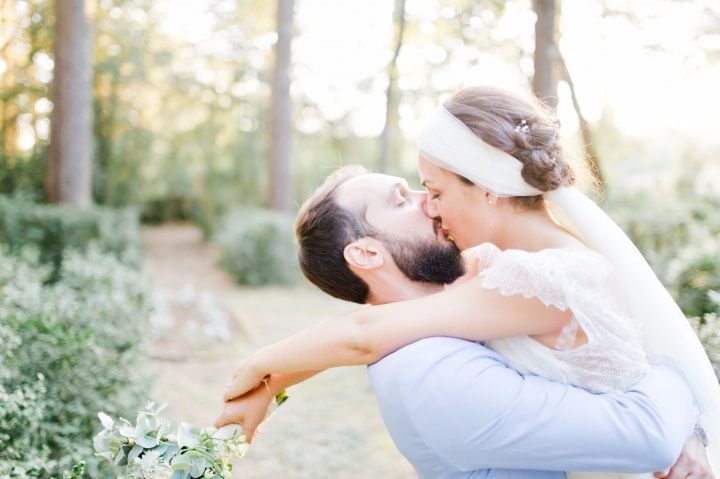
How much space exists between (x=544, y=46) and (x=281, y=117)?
859 cm

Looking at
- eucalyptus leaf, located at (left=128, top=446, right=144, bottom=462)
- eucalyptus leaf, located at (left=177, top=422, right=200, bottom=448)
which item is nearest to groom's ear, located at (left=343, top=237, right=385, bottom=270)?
eucalyptus leaf, located at (left=177, top=422, right=200, bottom=448)

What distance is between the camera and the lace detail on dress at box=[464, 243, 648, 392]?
194 cm

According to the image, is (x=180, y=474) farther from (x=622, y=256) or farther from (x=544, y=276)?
(x=622, y=256)

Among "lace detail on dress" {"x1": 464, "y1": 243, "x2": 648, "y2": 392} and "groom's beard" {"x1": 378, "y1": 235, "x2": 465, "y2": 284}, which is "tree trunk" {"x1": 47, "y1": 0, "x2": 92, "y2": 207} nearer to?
"groom's beard" {"x1": 378, "y1": 235, "x2": 465, "y2": 284}

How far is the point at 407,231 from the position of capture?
2.48m

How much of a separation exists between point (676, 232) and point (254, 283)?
8.88m

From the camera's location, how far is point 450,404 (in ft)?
6.23

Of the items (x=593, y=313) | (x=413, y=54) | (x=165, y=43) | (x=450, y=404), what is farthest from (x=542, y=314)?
(x=165, y=43)

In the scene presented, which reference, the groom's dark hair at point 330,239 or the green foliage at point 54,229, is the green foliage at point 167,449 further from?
the green foliage at point 54,229

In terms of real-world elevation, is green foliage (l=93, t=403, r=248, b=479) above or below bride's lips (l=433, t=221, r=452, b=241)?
below

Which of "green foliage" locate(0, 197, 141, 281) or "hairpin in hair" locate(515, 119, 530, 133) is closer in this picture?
"hairpin in hair" locate(515, 119, 530, 133)

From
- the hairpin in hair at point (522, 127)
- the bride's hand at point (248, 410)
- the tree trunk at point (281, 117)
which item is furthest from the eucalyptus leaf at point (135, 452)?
the tree trunk at point (281, 117)

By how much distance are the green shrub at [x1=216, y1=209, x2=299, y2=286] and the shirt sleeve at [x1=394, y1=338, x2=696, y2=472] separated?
12790 mm

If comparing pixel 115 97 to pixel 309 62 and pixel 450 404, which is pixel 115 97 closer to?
pixel 309 62
